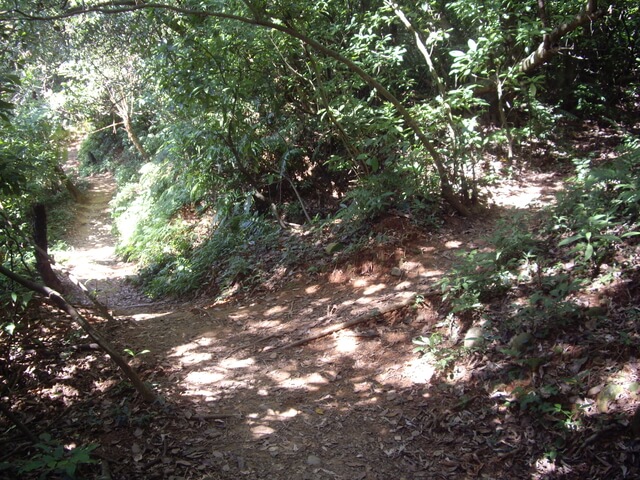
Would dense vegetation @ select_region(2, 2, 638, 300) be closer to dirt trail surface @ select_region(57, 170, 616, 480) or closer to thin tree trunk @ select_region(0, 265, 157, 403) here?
dirt trail surface @ select_region(57, 170, 616, 480)

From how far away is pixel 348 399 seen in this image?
164 inches

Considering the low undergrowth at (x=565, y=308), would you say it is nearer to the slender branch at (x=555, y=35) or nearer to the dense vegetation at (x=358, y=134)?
the dense vegetation at (x=358, y=134)

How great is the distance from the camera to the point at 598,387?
304cm

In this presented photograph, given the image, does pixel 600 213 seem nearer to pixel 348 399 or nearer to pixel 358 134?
pixel 348 399

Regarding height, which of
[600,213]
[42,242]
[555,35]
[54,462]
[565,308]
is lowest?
[565,308]

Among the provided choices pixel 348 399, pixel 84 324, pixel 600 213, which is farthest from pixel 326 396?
pixel 600 213

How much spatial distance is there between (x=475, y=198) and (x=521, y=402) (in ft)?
15.1

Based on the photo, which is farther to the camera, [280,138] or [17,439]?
[280,138]

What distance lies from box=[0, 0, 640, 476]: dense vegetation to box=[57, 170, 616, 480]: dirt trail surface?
2.46 feet

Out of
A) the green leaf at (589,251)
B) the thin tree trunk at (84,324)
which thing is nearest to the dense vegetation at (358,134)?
the green leaf at (589,251)

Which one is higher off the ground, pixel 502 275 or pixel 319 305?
pixel 502 275

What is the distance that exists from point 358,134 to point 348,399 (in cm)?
492

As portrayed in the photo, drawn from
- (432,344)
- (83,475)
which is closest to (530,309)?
(432,344)

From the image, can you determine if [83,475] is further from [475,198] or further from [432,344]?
[475,198]
